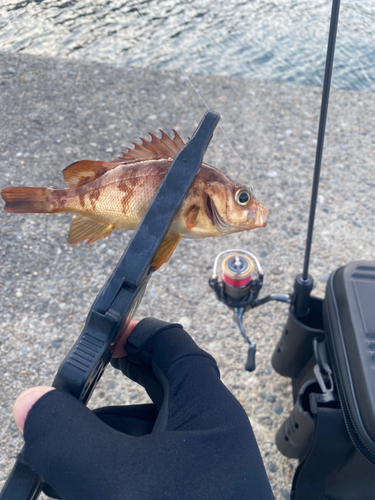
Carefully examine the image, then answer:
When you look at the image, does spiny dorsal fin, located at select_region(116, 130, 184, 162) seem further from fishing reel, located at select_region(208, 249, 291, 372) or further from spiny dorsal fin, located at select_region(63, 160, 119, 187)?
fishing reel, located at select_region(208, 249, 291, 372)

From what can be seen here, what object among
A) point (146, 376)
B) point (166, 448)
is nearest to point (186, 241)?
point (146, 376)

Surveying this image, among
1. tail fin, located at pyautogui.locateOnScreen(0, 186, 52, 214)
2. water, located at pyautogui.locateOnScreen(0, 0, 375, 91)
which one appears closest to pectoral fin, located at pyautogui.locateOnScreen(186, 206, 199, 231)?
tail fin, located at pyautogui.locateOnScreen(0, 186, 52, 214)

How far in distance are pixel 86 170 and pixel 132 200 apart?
100mm

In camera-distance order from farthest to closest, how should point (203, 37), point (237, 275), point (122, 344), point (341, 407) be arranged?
point (203, 37) → point (237, 275) → point (341, 407) → point (122, 344)

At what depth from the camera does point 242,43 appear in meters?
4.49

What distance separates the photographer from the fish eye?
782 mm

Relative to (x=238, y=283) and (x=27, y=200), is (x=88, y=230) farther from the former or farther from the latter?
(x=238, y=283)

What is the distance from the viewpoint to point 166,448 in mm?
901

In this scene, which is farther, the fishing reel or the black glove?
the fishing reel

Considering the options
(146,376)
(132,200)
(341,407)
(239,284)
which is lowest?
(341,407)

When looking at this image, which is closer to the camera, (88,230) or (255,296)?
(88,230)

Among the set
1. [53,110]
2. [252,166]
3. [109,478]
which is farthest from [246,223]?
[53,110]

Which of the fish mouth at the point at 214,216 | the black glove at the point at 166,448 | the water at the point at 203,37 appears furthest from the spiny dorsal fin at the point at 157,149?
the water at the point at 203,37

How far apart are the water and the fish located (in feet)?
11.0
